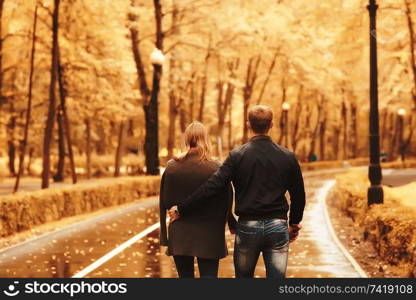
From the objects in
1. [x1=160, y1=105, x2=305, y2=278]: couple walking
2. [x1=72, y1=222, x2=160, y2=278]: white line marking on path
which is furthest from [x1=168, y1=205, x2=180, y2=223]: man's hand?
[x1=72, y1=222, x2=160, y2=278]: white line marking on path

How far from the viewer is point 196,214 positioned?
311 inches

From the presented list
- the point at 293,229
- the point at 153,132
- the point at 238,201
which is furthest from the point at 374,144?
the point at 153,132

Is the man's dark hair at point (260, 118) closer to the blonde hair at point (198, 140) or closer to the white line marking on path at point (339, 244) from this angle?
the blonde hair at point (198, 140)

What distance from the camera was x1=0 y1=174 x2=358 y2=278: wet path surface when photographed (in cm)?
1383

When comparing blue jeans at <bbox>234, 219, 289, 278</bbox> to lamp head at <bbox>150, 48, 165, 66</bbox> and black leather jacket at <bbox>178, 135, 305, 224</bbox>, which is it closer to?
black leather jacket at <bbox>178, 135, 305, 224</bbox>

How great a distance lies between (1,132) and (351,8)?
2275cm

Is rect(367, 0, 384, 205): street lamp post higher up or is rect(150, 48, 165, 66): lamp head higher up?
rect(150, 48, 165, 66): lamp head

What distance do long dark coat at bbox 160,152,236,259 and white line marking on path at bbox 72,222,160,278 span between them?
5659mm

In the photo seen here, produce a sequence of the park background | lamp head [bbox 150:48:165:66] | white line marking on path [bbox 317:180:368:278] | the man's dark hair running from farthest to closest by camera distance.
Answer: lamp head [bbox 150:48:165:66]
the park background
white line marking on path [bbox 317:180:368:278]
the man's dark hair

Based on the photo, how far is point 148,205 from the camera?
3025 centimetres

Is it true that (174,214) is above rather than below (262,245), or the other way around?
above

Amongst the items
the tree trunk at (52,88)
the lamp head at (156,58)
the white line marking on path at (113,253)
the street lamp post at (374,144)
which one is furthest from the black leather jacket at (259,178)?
the lamp head at (156,58)

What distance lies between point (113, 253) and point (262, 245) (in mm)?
9049

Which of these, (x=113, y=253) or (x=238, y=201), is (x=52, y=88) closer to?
(x=113, y=253)
